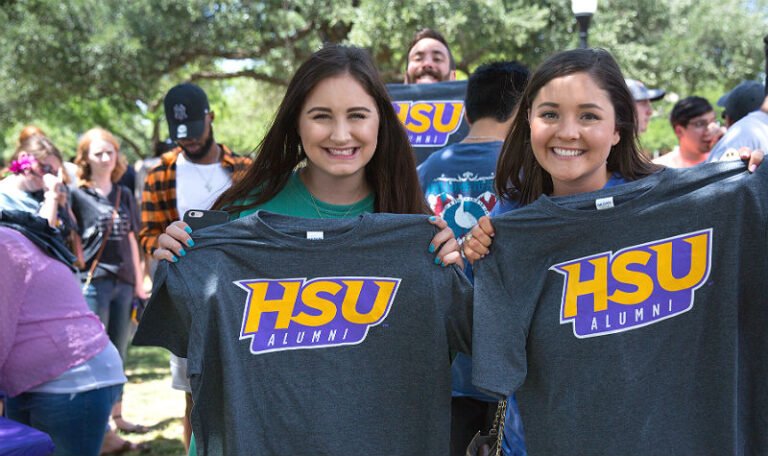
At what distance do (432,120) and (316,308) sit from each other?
285 centimetres

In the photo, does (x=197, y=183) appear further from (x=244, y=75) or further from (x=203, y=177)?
(x=244, y=75)

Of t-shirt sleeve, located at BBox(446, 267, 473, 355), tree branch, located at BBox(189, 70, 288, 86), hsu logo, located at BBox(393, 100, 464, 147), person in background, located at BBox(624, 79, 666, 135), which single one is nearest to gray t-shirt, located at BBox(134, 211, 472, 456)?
t-shirt sleeve, located at BBox(446, 267, 473, 355)

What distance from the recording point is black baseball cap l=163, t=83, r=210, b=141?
4504mm

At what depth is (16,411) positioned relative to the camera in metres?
3.36

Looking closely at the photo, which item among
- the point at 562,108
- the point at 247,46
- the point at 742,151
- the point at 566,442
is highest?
the point at 247,46

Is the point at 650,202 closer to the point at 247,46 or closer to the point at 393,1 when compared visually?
the point at 393,1

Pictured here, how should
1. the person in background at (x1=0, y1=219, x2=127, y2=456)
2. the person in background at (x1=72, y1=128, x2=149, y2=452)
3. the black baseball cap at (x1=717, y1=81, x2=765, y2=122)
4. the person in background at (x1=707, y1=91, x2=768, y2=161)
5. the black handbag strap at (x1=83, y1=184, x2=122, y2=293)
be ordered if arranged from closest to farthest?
the person in background at (x1=0, y1=219, x2=127, y2=456) → the person in background at (x1=707, y1=91, x2=768, y2=161) → the black baseball cap at (x1=717, y1=81, x2=765, y2=122) → the black handbag strap at (x1=83, y1=184, x2=122, y2=293) → the person in background at (x1=72, y1=128, x2=149, y2=452)

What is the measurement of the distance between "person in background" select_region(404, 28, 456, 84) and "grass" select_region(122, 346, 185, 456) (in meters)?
3.22

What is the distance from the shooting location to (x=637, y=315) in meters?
2.28

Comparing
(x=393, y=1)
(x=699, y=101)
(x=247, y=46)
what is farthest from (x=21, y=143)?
(x=247, y=46)

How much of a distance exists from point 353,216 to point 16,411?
1853 mm

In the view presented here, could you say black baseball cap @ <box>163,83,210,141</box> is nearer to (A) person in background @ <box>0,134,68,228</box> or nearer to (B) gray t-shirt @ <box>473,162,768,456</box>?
(A) person in background @ <box>0,134,68,228</box>

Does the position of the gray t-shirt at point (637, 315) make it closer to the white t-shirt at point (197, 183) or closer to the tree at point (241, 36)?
the white t-shirt at point (197, 183)

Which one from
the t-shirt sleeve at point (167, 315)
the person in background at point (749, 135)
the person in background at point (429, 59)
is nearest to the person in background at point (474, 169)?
the person in background at point (749, 135)
